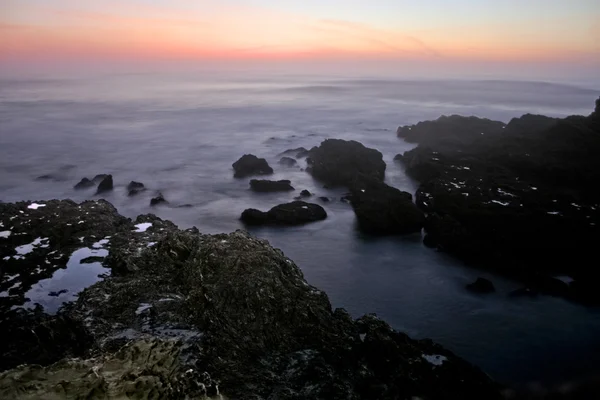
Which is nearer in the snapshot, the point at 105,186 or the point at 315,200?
the point at 315,200

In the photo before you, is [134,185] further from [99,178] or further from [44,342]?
[44,342]

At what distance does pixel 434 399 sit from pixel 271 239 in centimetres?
1370

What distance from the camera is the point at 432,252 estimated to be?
20.1m

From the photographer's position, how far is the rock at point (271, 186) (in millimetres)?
30078

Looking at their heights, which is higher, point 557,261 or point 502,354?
point 557,261

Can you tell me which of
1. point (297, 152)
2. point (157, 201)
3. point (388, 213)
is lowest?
point (157, 201)

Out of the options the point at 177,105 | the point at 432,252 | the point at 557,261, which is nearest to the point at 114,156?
the point at 432,252

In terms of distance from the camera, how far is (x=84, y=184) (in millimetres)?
30781

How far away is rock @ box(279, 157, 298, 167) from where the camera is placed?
126 ft

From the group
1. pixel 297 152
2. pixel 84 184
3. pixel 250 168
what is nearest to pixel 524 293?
pixel 250 168

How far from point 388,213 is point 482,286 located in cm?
700

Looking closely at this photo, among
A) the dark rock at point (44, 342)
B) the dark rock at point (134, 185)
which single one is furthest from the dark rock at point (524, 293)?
the dark rock at point (134, 185)

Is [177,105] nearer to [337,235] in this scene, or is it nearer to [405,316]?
[337,235]

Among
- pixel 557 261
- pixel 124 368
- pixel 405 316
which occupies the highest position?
pixel 124 368
